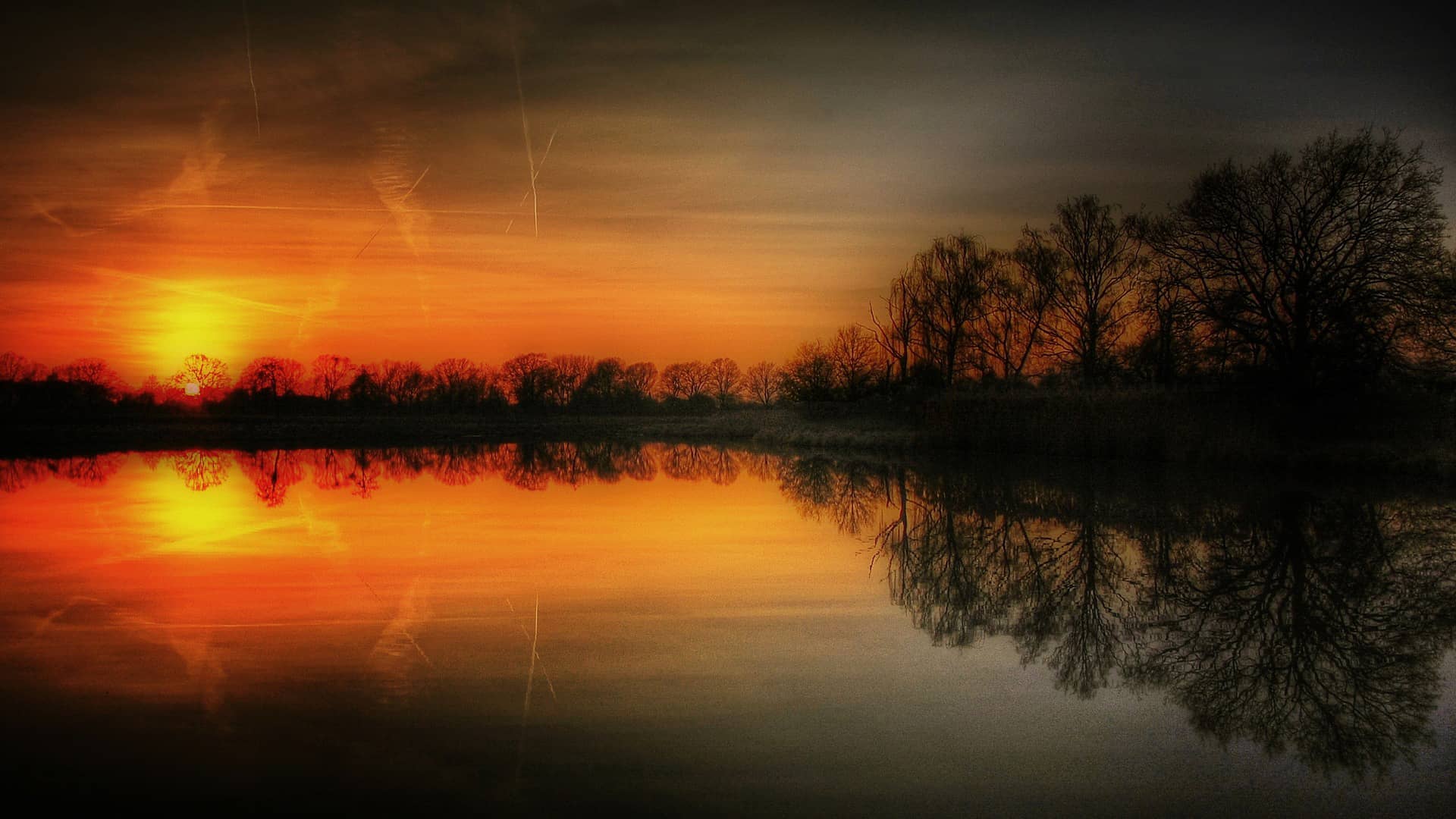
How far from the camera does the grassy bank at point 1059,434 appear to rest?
22.5 m

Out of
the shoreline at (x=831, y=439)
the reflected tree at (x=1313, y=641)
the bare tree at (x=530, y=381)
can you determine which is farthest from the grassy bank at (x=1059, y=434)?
the bare tree at (x=530, y=381)

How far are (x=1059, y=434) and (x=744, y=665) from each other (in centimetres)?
2598

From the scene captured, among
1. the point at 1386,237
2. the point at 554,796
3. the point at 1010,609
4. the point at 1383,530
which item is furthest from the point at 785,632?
the point at 1386,237

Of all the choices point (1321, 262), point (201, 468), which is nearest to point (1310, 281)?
point (1321, 262)

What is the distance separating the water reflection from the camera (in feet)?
18.6

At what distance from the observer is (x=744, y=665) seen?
6387mm

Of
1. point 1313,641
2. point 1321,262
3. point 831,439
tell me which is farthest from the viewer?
point 831,439

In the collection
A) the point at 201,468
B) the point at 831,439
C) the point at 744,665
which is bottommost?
the point at 744,665

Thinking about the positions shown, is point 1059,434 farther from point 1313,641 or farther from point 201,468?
point 201,468

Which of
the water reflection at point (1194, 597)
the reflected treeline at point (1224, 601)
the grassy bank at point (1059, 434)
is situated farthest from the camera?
the grassy bank at point (1059, 434)

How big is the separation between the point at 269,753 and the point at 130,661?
8.37 ft

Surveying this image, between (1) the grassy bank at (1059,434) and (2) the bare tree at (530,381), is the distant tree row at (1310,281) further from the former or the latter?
(2) the bare tree at (530,381)

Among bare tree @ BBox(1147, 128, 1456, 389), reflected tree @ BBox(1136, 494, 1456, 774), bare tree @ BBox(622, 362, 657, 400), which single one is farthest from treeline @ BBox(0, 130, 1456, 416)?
bare tree @ BBox(622, 362, 657, 400)

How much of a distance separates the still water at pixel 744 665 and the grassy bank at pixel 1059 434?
30.5 ft
